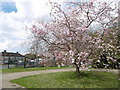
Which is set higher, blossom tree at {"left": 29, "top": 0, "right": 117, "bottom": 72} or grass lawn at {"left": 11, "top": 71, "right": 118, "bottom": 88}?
blossom tree at {"left": 29, "top": 0, "right": 117, "bottom": 72}

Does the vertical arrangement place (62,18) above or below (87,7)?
below

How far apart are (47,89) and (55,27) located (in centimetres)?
414

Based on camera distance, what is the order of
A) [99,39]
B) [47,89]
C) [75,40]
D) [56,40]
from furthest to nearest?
[56,40] → [75,40] → [99,39] → [47,89]

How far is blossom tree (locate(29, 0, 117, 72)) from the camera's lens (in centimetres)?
806

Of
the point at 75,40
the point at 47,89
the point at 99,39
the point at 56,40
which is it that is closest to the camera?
the point at 47,89

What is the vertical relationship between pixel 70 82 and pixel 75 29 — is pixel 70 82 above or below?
below

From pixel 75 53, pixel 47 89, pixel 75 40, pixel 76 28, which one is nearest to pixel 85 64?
pixel 75 53

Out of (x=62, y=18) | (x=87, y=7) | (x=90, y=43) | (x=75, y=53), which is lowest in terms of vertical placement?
(x=75, y=53)

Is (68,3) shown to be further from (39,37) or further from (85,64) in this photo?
(85,64)

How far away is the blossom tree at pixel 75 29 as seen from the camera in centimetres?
806

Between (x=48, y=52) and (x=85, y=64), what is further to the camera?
(x=48, y=52)

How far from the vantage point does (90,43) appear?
8.20 metres

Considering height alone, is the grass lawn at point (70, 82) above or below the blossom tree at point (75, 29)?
below

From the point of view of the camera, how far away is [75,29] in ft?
26.4
